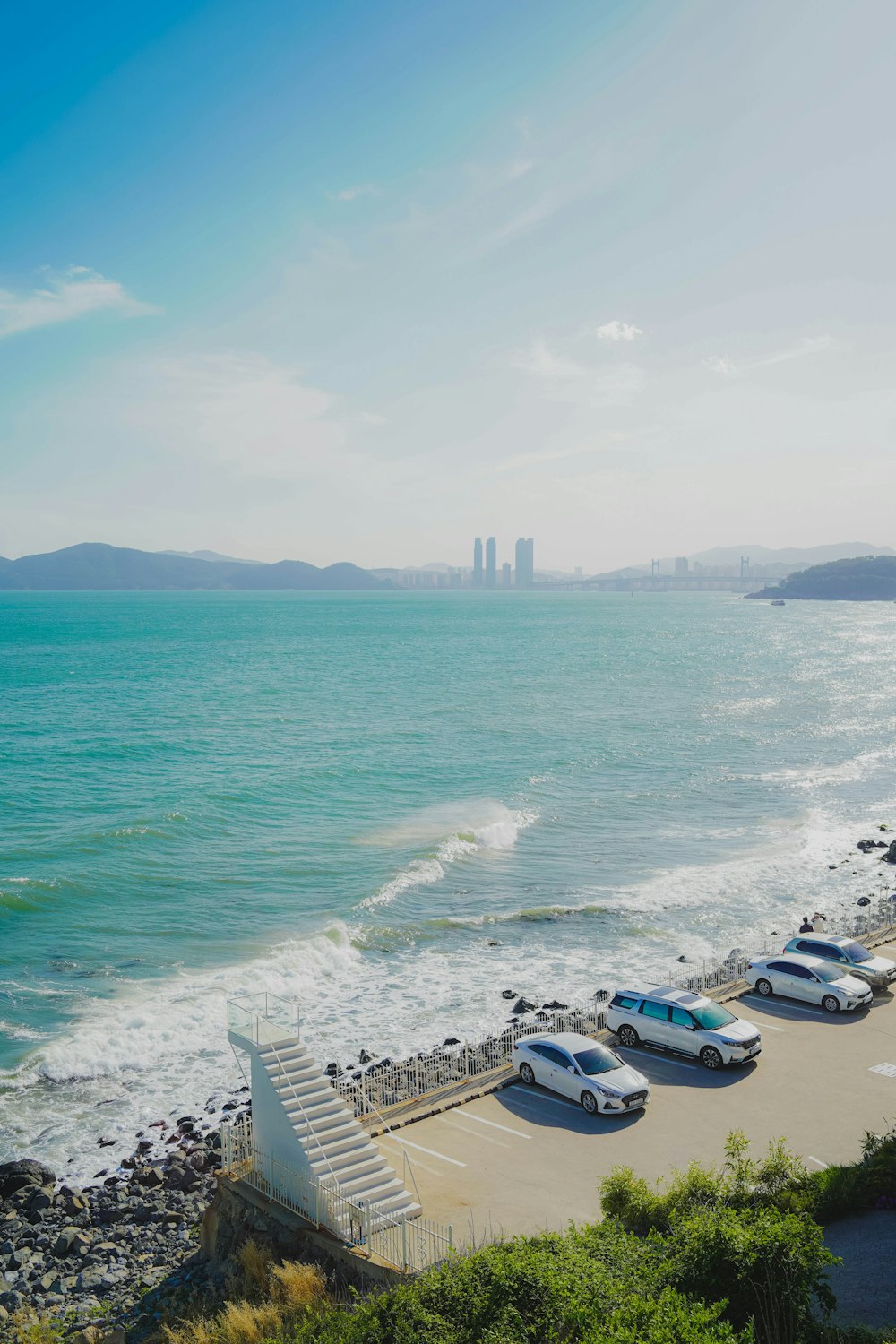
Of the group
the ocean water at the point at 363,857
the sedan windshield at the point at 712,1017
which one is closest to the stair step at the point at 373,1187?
the sedan windshield at the point at 712,1017

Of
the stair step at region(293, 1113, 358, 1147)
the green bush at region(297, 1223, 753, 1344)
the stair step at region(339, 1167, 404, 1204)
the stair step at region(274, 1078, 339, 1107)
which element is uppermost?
the green bush at region(297, 1223, 753, 1344)

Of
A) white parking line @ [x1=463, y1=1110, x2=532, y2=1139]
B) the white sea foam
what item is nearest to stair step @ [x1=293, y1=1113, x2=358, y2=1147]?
white parking line @ [x1=463, y1=1110, x2=532, y2=1139]

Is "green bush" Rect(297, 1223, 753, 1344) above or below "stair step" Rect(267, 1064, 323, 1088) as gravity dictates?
above

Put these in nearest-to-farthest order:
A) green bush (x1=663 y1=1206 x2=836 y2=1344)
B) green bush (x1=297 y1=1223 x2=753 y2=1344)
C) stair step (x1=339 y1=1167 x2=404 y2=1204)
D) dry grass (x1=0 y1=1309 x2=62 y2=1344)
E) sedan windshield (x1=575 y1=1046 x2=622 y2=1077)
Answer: green bush (x1=297 y1=1223 x2=753 y2=1344)
green bush (x1=663 y1=1206 x2=836 y2=1344)
stair step (x1=339 y1=1167 x2=404 y2=1204)
dry grass (x1=0 y1=1309 x2=62 y2=1344)
sedan windshield (x1=575 y1=1046 x2=622 y2=1077)

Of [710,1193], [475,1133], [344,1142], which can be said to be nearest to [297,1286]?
[344,1142]

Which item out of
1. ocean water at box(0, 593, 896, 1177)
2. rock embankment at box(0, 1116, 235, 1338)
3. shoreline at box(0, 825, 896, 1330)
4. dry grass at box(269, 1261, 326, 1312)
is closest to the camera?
dry grass at box(269, 1261, 326, 1312)

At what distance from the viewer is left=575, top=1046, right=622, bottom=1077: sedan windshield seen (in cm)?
1884

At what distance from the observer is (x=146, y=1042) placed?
25844mm

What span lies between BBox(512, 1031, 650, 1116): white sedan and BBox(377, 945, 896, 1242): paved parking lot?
258mm

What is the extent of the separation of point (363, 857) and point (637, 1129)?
80.5 ft

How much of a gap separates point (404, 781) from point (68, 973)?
26.9 metres

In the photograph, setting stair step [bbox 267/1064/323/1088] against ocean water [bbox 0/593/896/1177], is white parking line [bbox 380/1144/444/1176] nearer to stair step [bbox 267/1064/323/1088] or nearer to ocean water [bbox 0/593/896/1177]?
stair step [bbox 267/1064/323/1088]

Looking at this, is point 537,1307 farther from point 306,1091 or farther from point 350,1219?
point 306,1091

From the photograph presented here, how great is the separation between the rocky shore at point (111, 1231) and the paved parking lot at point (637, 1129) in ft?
14.8
